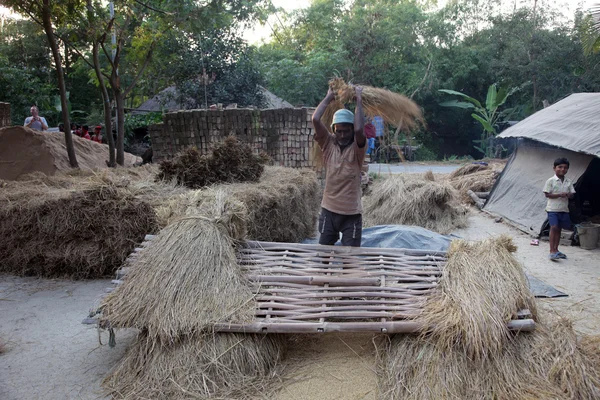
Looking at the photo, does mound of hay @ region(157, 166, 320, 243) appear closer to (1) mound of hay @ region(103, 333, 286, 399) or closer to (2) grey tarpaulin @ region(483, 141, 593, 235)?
(1) mound of hay @ region(103, 333, 286, 399)

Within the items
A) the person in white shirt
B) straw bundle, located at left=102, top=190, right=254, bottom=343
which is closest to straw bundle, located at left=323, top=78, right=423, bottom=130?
straw bundle, located at left=102, top=190, right=254, bottom=343

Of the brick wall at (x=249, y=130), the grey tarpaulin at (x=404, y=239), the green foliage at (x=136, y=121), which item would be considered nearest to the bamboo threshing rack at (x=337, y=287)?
the grey tarpaulin at (x=404, y=239)

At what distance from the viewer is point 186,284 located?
313cm

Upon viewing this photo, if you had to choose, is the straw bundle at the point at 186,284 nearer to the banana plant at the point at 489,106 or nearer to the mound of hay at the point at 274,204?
the mound of hay at the point at 274,204

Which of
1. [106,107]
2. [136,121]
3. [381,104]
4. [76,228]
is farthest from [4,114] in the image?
[381,104]

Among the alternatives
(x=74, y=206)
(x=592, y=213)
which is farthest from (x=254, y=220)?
(x=592, y=213)

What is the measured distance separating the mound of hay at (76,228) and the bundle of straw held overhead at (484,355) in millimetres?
3034

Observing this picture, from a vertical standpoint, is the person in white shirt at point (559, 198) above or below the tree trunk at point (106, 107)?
below

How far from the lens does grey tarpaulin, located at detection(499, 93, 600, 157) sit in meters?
7.07

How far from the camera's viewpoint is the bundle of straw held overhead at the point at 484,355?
267cm

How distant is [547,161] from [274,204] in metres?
5.70

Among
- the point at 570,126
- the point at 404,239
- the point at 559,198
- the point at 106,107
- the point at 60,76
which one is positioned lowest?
the point at 404,239

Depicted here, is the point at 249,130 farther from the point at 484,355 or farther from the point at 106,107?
the point at 484,355

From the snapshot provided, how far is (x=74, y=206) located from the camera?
4.88m
